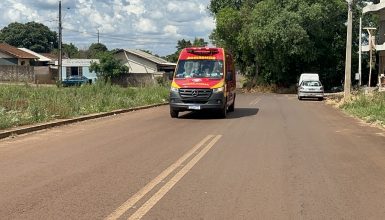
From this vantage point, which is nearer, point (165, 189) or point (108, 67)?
point (165, 189)

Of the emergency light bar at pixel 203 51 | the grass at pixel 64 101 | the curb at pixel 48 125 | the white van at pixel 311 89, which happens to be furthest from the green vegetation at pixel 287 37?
the curb at pixel 48 125

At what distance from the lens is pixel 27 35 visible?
121m

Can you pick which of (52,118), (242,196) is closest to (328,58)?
(52,118)

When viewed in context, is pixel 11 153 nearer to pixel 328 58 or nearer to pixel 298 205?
pixel 298 205

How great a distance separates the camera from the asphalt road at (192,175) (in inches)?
252

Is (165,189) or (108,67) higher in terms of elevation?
(108,67)

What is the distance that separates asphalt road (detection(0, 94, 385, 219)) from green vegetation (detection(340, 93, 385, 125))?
480 cm

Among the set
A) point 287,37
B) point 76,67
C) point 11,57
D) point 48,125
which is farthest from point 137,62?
point 48,125

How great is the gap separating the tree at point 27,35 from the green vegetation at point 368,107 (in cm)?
10449

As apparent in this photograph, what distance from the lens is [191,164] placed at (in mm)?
9484

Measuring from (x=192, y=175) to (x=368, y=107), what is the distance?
16773 mm

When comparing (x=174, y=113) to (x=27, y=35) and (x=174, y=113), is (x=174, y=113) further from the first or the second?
(x=27, y=35)

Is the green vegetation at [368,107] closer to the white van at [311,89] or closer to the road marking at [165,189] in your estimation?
the road marking at [165,189]

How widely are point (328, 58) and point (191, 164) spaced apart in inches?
2009
